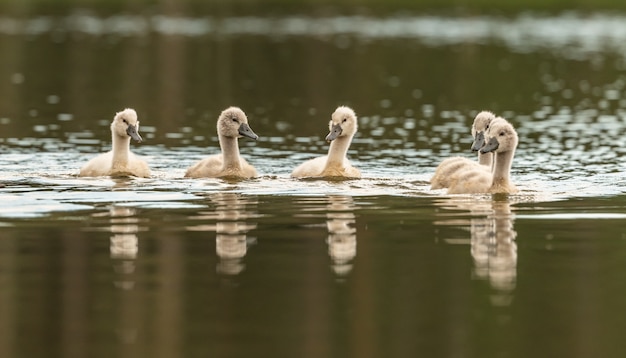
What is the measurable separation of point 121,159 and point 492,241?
24.8 ft

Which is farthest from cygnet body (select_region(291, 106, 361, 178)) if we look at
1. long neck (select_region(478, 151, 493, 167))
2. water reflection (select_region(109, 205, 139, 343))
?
water reflection (select_region(109, 205, 139, 343))

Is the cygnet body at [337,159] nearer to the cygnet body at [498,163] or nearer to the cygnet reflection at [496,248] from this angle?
the cygnet body at [498,163]

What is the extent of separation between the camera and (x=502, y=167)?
19.6 meters

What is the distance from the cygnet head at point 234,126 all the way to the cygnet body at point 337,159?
917 millimetres

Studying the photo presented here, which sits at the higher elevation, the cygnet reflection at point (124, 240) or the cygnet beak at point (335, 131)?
the cygnet beak at point (335, 131)

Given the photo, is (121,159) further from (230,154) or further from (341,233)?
(341,233)

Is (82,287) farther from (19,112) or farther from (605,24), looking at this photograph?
(605,24)

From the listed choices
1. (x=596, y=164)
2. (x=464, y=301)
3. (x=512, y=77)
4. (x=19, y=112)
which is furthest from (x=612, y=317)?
(x=512, y=77)

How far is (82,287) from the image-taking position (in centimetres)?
1325

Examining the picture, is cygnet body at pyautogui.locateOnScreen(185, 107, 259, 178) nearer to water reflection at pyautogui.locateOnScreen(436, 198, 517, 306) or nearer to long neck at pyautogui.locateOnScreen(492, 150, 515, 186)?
water reflection at pyautogui.locateOnScreen(436, 198, 517, 306)

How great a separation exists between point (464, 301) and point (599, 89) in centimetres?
2879

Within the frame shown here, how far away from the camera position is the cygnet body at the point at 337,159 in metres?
21.8

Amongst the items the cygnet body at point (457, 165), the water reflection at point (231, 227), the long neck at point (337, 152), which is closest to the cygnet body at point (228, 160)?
the long neck at point (337, 152)

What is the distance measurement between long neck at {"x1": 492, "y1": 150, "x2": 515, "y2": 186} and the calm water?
0.41 meters
